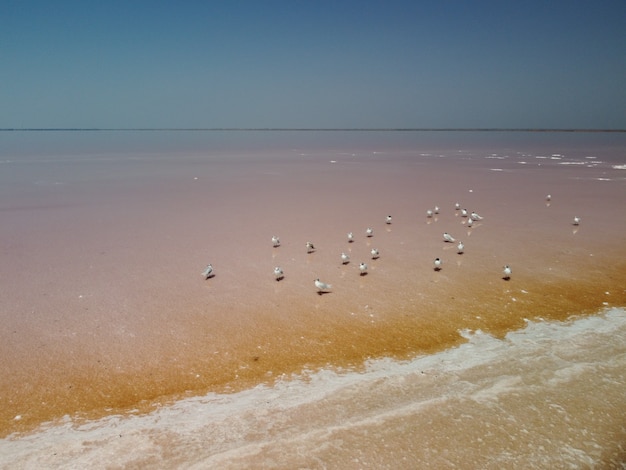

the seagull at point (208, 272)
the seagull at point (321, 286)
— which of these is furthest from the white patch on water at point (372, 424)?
the seagull at point (208, 272)

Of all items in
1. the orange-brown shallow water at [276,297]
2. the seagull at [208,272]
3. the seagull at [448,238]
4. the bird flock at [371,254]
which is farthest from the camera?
the seagull at [448,238]

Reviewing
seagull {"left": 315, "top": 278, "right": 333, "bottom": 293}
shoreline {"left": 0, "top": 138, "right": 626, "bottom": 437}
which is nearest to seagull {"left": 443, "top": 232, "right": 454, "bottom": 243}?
shoreline {"left": 0, "top": 138, "right": 626, "bottom": 437}

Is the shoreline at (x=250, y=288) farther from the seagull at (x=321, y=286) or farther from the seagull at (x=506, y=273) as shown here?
the seagull at (x=321, y=286)

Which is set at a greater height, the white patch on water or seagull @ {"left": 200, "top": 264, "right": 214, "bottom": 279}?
seagull @ {"left": 200, "top": 264, "right": 214, "bottom": 279}

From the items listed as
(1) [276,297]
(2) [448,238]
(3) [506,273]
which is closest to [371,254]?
(2) [448,238]

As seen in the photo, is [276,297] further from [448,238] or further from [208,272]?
[448,238]

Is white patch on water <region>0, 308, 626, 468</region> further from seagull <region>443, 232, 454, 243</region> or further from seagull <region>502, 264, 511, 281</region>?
seagull <region>443, 232, 454, 243</region>

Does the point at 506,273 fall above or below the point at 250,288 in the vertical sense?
above
